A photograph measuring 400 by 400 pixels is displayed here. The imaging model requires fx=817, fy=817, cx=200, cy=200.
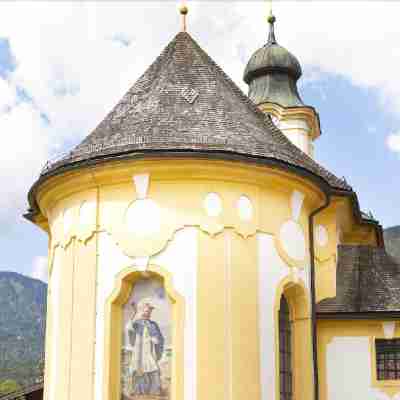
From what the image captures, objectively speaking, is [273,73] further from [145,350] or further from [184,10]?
[145,350]

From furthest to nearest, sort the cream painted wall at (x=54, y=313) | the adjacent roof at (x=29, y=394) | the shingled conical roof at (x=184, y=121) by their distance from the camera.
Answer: the adjacent roof at (x=29, y=394)
the cream painted wall at (x=54, y=313)
the shingled conical roof at (x=184, y=121)

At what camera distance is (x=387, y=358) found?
58.7ft

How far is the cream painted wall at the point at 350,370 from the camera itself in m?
17.6

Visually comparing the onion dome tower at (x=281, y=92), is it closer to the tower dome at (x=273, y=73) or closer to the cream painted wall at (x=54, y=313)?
the tower dome at (x=273, y=73)

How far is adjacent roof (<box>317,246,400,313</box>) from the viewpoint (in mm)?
17953

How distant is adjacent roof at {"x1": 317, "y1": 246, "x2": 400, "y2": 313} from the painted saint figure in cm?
426

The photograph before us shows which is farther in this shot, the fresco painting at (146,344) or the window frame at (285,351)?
the window frame at (285,351)

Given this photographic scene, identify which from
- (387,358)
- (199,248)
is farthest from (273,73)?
(199,248)

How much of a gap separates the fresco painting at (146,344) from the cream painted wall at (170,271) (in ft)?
1.36

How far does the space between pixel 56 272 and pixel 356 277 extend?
6.92 m

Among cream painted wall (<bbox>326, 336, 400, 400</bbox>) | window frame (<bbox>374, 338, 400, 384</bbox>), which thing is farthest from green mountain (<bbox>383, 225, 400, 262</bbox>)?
cream painted wall (<bbox>326, 336, 400, 400</bbox>)

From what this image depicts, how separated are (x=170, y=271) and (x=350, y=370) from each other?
5.09 meters

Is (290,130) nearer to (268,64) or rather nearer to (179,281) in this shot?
(268,64)

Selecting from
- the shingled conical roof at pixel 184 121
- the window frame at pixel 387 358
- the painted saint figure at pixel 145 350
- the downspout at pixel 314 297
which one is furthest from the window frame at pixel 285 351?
the shingled conical roof at pixel 184 121
